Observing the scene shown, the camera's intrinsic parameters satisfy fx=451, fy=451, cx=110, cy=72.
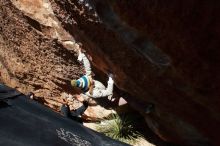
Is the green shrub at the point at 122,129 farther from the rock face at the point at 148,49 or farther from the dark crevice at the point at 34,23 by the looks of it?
the dark crevice at the point at 34,23

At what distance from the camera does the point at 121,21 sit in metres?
4.14

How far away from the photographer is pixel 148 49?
4.37 metres

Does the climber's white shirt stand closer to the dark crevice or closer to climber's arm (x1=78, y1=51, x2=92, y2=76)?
climber's arm (x1=78, y1=51, x2=92, y2=76)

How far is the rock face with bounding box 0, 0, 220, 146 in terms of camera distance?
3.99 metres

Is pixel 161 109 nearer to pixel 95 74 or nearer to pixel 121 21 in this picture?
pixel 95 74

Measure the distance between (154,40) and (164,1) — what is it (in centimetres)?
50

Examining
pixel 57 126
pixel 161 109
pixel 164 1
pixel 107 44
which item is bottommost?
pixel 57 126

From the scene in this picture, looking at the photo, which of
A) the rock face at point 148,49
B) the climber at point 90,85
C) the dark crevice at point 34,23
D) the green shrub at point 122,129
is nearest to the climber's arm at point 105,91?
the climber at point 90,85

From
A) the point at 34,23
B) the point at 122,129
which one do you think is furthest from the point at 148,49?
the point at 122,129

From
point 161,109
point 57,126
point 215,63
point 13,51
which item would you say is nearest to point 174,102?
point 161,109

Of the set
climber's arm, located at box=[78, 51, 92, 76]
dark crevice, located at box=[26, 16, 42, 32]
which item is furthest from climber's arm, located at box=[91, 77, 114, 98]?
dark crevice, located at box=[26, 16, 42, 32]

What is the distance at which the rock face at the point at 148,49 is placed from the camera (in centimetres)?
399

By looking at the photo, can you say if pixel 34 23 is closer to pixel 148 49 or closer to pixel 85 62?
pixel 85 62

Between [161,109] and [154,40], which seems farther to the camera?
[161,109]
